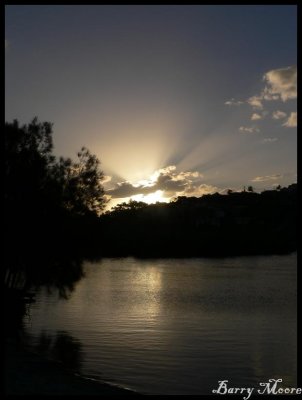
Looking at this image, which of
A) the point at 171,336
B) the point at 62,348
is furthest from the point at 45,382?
the point at 171,336

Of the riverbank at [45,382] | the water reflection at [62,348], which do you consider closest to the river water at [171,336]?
the water reflection at [62,348]

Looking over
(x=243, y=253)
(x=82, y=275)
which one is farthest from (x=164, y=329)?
(x=243, y=253)

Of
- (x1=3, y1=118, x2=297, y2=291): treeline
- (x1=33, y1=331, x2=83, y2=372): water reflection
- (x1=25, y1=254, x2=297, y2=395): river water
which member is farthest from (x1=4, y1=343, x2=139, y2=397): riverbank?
(x1=3, y1=118, x2=297, y2=291): treeline

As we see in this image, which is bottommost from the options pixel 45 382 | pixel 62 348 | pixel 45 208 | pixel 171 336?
pixel 171 336

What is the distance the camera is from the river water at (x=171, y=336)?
23.8m

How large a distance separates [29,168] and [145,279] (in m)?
53.8

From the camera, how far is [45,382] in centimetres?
1546

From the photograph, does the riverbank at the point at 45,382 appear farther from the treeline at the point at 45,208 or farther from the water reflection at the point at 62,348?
the treeline at the point at 45,208

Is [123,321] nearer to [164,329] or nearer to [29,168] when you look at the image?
[164,329]

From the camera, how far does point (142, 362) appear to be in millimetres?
25672

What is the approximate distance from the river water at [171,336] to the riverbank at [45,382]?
12.9 feet

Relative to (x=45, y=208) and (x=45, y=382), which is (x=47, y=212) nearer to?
(x=45, y=208)

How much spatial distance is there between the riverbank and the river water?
392 centimetres

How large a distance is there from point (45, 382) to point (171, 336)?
63.4 feet
